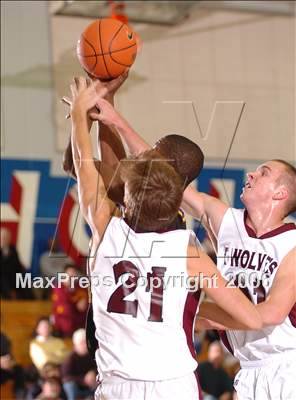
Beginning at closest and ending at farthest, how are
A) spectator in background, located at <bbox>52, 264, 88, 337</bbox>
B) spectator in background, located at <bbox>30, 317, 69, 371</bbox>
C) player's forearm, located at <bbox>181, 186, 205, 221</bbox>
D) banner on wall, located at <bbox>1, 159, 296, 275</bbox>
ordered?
player's forearm, located at <bbox>181, 186, 205, 221</bbox>, spectator in background, located at <bbox>30, 317, 69, 371</bbox>, spectator in background, located at <bbox>52, 264, 88, 337</bbox>, banner on wall, located at <bbox>1, 159, 296, 275</bbox>

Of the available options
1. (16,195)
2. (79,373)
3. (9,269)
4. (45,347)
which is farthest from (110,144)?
(16,195)

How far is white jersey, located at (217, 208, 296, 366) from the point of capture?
4.03 m

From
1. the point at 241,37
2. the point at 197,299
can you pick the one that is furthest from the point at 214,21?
the point at 197,299

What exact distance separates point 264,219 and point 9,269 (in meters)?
6.15

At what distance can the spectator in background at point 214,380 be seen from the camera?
830 centimetres

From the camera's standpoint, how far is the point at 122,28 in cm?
441

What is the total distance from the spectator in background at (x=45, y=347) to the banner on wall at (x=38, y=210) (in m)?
1.21

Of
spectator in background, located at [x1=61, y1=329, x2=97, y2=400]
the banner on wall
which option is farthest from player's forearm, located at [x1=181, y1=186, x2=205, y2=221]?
the banner on wall

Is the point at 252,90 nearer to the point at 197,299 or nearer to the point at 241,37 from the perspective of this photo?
the point at 241,37

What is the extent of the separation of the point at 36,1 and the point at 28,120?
5.43ft

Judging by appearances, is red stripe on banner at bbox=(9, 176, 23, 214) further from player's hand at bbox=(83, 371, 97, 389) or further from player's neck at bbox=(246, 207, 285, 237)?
player's neck at bbox=(246, 207, 285, 237)

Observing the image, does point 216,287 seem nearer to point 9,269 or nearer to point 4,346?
point 4,346

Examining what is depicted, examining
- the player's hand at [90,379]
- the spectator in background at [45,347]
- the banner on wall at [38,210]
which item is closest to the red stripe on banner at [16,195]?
the banner on wall at [38,210]

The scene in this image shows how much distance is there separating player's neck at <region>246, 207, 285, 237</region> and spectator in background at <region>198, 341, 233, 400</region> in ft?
14.5
